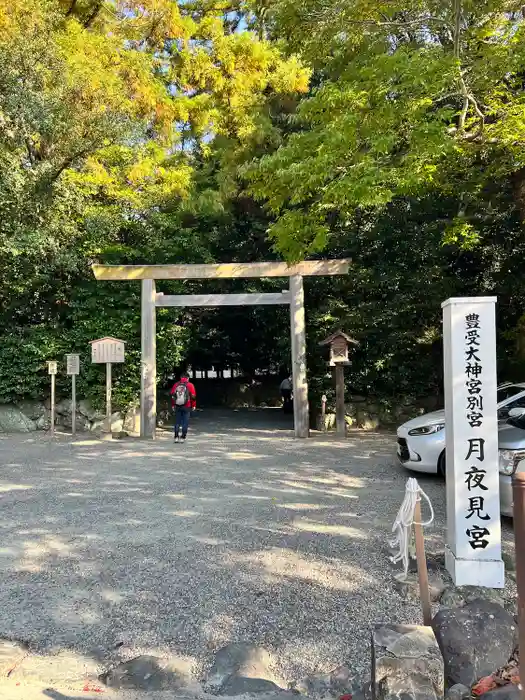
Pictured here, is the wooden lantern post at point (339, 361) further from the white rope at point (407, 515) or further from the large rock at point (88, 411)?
the white rope at point (407, 515)

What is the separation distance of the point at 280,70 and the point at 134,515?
13.7 meters

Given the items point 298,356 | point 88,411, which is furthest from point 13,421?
point 298,356

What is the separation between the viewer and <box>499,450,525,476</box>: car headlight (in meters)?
4.83

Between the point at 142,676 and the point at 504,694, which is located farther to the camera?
the point at 142,676

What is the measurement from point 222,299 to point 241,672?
9.47m

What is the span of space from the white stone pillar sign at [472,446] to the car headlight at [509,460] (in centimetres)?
126

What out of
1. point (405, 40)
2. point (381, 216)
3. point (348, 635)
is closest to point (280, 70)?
point (381, 216)

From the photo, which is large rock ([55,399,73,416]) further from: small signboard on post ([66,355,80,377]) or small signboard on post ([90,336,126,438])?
small signboard on post ([90,336,126,438])

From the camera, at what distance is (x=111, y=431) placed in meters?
12.6

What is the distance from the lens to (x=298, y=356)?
11656 millimetres

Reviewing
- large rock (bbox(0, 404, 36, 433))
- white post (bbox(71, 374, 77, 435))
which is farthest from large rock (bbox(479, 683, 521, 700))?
large rock (bbox(0, 404, 36, 433))

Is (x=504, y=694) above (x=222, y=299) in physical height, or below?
below

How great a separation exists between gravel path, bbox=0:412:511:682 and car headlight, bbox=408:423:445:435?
2.20ft

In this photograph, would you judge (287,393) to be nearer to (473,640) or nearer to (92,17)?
(92,17)
